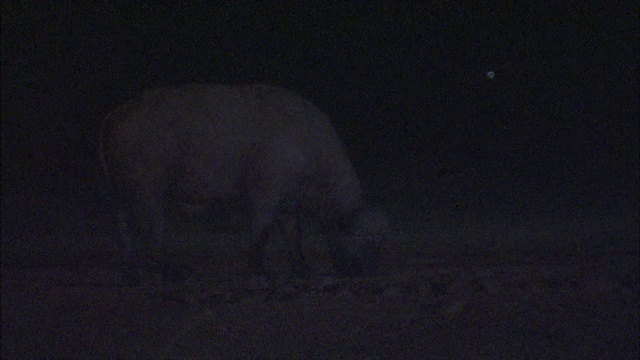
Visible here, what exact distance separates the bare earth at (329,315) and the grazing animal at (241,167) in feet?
1.67

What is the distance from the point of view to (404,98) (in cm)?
1396

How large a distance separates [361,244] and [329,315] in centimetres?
187

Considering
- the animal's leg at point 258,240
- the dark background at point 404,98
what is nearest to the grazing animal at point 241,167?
the animal's leg at point 258,240

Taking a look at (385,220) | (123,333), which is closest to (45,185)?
(385,220)

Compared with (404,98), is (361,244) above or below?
below

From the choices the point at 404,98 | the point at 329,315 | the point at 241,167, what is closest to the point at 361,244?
the point at 241,167

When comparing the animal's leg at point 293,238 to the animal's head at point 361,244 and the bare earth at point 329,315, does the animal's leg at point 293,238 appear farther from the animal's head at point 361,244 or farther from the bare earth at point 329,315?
the bare earth at point 329,315

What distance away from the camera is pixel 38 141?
12320 millimetres

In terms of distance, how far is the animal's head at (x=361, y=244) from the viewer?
7.83m

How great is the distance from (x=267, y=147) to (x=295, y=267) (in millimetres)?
1297

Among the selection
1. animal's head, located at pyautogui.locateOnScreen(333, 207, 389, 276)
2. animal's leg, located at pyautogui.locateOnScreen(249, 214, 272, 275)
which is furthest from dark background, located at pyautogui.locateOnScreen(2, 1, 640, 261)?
animal's leg, located at pyautogui.locateOnScreen(249, 214, 272, 275)

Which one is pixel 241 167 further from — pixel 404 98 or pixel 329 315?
pixel 404 98

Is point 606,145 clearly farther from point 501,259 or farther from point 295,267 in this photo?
point 295,267

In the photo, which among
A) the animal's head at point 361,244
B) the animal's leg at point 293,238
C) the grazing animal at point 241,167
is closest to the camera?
the grazing animal at point 241,167
